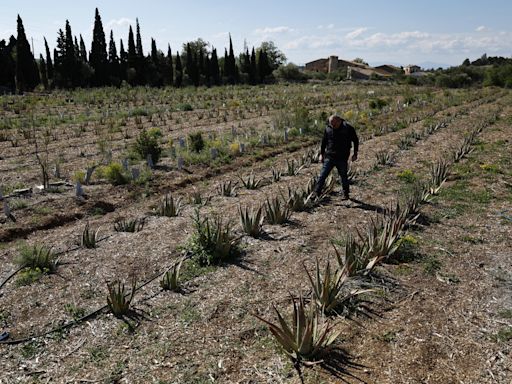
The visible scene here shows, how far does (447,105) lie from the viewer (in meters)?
24.1

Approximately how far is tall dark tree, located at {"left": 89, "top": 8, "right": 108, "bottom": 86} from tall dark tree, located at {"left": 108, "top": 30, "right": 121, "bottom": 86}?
0.67 metres

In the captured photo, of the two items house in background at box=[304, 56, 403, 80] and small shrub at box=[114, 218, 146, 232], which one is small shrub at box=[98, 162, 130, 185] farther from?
house in background at box=[304, 56, 403, 80]

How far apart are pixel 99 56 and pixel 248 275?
42.7m

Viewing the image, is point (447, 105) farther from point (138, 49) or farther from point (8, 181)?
point (138, 49)

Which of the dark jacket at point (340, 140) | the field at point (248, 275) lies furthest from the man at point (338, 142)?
the field at point (248, 275)

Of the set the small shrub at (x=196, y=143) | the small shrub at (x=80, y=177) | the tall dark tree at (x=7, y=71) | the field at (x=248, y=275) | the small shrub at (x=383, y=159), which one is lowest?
the field at (x=248, y=275)

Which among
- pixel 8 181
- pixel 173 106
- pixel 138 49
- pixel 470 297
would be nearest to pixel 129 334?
pixel 470 297

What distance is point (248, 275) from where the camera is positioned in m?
4.95

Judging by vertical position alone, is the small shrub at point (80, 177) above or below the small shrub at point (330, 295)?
above

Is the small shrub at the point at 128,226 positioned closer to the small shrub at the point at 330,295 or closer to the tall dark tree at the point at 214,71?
the small shrub at the point at 330,295

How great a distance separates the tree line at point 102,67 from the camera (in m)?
37.6

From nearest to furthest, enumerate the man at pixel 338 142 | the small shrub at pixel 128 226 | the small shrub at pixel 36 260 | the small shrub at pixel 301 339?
1. the small shrub at pixel 301 339
2. the small shrub at pixel 36 260
3. the small shrub at pixel 128 226
4. the man at pixel 338 142

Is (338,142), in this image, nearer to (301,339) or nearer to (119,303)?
(301,339)

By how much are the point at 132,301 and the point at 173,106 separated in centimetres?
2031
